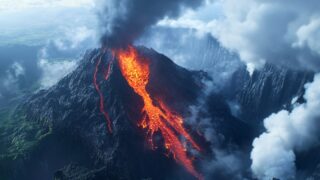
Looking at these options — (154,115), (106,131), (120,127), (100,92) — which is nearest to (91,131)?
(106,131)

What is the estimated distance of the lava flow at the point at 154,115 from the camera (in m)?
89.6

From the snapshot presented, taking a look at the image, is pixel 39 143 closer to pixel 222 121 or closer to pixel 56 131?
pixel 56 131

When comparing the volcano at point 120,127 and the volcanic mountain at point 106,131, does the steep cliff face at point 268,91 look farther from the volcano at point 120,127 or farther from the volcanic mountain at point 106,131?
the volcanic mountain at point 106,131

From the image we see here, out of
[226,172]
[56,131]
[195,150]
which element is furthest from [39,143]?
[226,172]

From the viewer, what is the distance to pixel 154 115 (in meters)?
97.5

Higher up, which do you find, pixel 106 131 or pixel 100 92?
pixel 100 92

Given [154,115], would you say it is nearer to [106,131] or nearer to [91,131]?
[106,131]

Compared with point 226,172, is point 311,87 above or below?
above

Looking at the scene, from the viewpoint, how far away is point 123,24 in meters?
112

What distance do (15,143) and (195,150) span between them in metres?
44.8

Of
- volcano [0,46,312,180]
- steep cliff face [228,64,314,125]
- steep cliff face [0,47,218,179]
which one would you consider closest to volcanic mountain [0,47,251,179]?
steep cliff face [0,47,218,179]

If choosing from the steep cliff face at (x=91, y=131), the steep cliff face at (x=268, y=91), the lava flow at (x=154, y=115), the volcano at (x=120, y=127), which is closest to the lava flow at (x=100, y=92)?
the volcano at (x=120, y=127)

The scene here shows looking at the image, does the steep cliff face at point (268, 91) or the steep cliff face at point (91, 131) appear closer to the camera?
the steep cliff face at point (91, 131)

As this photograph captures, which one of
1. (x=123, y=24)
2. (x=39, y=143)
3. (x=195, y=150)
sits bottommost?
(x=195, y=150)
